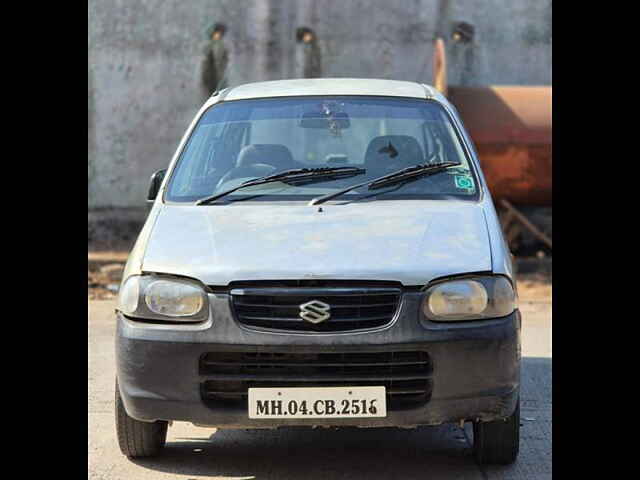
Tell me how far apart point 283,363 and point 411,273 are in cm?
62

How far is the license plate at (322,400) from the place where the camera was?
4453mm

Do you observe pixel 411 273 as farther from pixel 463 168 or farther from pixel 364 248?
pixel 463 168

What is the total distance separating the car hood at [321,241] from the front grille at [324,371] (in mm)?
304

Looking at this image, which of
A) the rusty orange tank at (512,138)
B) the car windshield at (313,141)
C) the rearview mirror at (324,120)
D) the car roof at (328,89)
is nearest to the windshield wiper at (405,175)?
the car windshield at (313,141)

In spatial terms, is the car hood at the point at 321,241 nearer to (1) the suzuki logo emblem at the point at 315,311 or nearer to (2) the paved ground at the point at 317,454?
(1) the suzuki logo emblem at the point at 315,311

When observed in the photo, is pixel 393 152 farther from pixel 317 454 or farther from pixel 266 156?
pixel 317 454

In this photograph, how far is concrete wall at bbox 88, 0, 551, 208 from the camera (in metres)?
15.2

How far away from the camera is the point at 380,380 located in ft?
14.7

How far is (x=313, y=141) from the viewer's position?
250 inches

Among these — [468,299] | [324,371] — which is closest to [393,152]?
[468,299]

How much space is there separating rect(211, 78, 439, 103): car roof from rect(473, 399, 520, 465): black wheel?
1952mm

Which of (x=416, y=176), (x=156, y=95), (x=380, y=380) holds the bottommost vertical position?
(x=380, y=380)

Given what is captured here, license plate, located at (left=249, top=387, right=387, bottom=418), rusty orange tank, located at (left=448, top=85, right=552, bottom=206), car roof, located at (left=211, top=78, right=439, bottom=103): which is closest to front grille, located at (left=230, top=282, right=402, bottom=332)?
license plate, located at (left=249, top=387, right=387, bottom=418)
